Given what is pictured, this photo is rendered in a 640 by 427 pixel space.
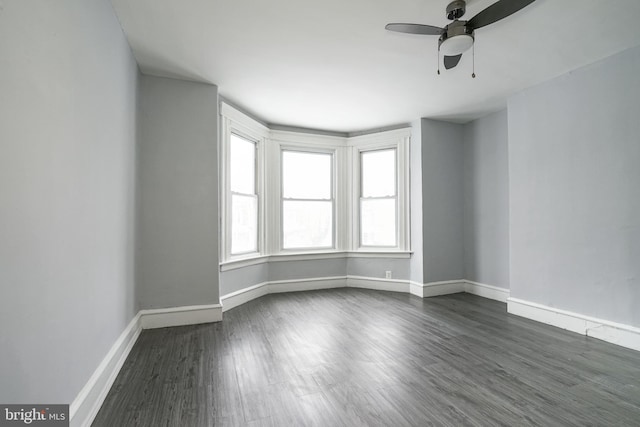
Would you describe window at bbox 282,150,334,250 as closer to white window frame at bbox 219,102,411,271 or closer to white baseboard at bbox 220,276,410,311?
white window frame at bbox 219,102,411,271

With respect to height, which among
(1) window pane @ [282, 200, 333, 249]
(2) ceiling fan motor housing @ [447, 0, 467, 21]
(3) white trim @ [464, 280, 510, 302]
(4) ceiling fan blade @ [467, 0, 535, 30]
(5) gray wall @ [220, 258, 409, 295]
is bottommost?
(3) white trim @ [464, 280, 510, 302]

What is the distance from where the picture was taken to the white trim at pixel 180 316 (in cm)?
308

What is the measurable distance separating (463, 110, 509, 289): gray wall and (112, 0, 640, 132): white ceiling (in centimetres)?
67

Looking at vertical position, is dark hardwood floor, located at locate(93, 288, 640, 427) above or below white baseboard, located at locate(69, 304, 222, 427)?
below

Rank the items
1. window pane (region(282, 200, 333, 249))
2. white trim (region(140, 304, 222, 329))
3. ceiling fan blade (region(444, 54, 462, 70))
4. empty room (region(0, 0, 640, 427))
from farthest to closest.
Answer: window pane (region(282, 200, 333, 249)), white trim (region(140, 304, 222, 329)), ceiling fan blade (region(444, 54, 462, 70)), empty room (region(0, 0, 640, 427))

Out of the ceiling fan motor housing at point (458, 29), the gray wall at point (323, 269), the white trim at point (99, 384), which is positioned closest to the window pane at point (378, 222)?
the gray wall at point (323, 269)

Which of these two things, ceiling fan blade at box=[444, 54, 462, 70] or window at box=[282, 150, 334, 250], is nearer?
ceiling fan blade at box=[444, 54, 462, 70]

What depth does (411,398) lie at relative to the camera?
1.89 metres

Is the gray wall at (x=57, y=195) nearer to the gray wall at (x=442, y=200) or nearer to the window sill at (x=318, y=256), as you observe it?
the window sill at (x=318, y=256)

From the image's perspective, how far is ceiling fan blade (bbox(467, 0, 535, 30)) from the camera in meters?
1.83

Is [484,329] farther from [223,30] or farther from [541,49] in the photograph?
[223,30]

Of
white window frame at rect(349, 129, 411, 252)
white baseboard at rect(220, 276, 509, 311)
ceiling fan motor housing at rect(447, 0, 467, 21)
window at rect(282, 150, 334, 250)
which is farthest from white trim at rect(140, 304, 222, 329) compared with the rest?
ceiling fan motor housing at rect(447, 0, 467, 21)

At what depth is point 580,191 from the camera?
3023 mm

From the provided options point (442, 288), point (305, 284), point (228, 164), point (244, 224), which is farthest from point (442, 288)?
point (228, 164)
